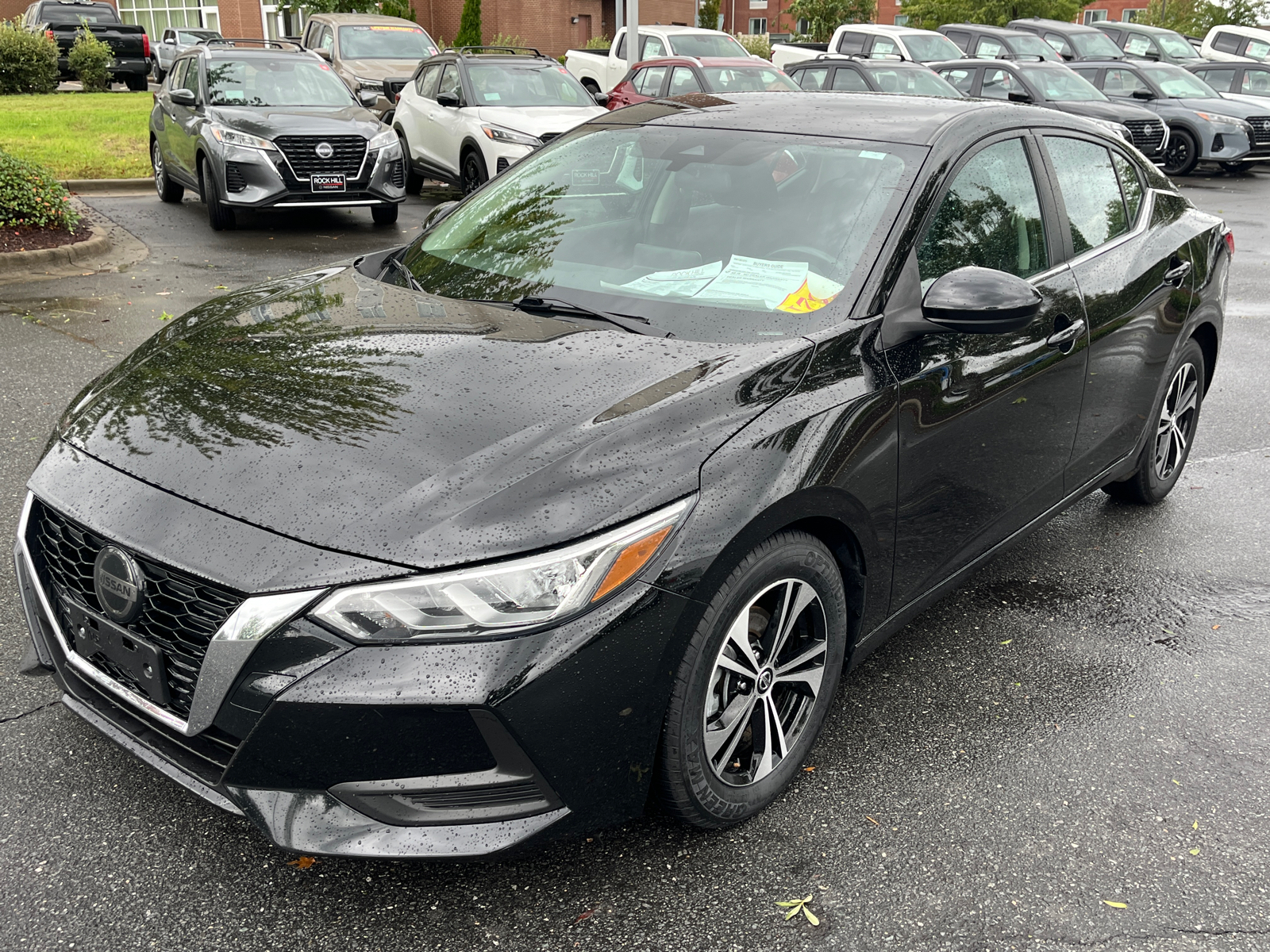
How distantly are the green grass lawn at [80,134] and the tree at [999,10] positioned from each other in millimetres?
25210

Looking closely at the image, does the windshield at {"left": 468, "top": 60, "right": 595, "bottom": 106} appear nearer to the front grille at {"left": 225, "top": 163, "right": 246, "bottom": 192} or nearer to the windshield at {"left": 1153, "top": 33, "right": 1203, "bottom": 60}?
the front grille at {"left": 225, "top": 163, "right": 246, "bottom": 192}

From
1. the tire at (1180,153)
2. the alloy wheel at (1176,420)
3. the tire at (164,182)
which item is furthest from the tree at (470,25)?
the alloy wheel at (1176,420)

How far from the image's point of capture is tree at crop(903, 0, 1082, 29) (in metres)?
35.7

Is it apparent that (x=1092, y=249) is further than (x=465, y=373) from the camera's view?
Yes

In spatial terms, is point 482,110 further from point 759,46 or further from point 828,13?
point 828,13

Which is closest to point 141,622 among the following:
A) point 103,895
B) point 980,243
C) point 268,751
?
point 268,751

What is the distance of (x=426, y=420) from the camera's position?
2.61 metres

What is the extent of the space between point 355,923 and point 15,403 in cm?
444

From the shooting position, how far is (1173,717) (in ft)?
11.4

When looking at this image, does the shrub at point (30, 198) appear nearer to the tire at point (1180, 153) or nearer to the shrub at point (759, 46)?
the tire at point (1180, 153)

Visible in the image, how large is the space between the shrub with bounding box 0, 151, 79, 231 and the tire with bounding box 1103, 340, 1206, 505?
8.45 meters

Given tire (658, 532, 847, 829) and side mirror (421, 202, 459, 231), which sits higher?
side mirror (421, 202, 459, 231)

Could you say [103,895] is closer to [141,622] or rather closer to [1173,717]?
[141,622]

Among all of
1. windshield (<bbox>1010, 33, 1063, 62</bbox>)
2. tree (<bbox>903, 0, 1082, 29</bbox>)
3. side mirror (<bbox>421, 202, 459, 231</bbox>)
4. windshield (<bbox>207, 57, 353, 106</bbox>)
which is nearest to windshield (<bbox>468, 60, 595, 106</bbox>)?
windshield (<bbox>207, 57, 353, 106</bbox>)
